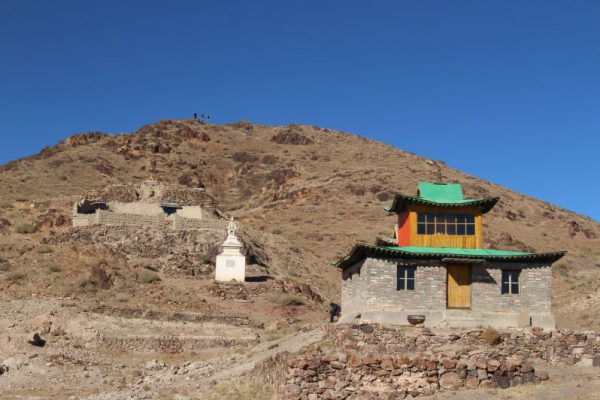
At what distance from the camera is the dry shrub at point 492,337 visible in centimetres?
2648

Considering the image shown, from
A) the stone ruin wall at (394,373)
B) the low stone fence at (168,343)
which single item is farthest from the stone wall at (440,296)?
the low stone fence at (168,343)

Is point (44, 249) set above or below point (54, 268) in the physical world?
above

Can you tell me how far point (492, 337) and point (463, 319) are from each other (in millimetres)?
2905

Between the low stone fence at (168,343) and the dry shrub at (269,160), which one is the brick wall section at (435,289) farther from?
the dry shrub at (269,160)

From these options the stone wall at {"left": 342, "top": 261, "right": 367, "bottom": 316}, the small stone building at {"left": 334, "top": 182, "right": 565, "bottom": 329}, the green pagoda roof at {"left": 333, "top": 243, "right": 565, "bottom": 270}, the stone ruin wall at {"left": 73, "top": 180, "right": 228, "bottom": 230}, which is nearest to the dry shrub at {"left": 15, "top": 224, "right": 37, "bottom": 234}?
the stone ruin wall at {"left": 73, "top": 180, "right": 228, "bottom": 230}

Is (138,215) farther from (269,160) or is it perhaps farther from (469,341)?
(269,160)

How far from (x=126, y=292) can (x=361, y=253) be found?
21.8 meters

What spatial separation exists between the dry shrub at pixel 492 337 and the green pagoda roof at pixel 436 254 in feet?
12.5

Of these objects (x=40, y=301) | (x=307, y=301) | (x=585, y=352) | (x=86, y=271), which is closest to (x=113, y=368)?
(x=40, y=301)

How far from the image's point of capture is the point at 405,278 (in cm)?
2939

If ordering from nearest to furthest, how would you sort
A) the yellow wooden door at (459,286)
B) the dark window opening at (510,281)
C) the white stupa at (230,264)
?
the yellow wooden door at (459,286), the dark window opening at (510,281), the white stupa at (230,264)

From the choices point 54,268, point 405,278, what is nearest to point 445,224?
point 405,278

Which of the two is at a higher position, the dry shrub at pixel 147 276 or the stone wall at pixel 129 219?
Result: the stone wall at pixel 129 219

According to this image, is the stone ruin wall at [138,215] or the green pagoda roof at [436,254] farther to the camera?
the stone ruin wall at [138,215]
